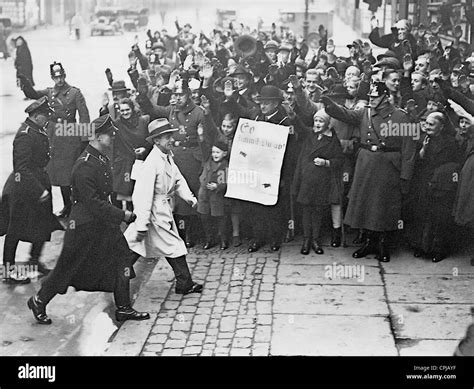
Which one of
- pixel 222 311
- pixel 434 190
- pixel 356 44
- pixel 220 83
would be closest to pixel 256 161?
pixel 220 83

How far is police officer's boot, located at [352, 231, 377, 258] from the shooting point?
7.62m

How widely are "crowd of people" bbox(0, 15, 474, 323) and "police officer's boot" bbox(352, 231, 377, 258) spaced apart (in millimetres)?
12

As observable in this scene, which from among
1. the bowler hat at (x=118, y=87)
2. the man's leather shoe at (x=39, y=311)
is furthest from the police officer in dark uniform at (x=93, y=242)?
the bowler hat at (x=118, y=87)

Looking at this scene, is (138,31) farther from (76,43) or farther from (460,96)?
(460,96)

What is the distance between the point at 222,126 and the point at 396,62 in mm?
1632

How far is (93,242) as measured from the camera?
6.36 meters

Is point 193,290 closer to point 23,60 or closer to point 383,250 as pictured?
point 383,250

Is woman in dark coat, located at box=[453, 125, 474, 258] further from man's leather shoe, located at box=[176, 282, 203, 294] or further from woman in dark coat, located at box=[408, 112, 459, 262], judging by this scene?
man's leather shoe, located at box=[176, 282, 203, 294]

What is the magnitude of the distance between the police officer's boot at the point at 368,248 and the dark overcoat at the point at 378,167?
0.46ft

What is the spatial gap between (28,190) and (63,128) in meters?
1.24

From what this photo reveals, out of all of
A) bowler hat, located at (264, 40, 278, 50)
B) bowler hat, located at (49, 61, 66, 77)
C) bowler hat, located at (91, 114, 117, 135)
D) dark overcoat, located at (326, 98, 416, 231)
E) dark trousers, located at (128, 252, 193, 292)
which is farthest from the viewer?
bowler hat, located at (264, 40, 278, 50)

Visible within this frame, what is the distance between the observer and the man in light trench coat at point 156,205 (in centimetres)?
669

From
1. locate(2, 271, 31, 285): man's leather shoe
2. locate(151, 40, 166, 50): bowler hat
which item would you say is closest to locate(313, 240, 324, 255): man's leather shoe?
locate(2, 271, 31, 285): man's leather shoe

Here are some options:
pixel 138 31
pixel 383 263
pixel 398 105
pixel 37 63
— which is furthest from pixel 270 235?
pixel 138 31
